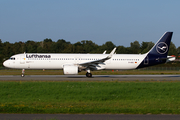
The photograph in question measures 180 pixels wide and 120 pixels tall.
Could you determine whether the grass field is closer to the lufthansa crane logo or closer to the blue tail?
the blue tail

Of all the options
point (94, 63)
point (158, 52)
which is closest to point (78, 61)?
point (94, 63)

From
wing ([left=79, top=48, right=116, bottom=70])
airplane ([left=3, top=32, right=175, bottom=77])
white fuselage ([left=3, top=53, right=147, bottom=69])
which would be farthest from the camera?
white fuselage ([left=3, top=53, right=147, bottom=69])

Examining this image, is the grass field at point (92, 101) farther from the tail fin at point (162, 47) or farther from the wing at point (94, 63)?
the tail fin at point (162, 47)

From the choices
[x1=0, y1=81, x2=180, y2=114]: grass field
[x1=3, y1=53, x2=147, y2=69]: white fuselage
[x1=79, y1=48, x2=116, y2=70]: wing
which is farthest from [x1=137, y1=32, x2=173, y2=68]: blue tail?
[x1=0, y1=81, x2=180, y2=114]: grass field

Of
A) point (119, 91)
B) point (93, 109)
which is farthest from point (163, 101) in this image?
point (93, 109)

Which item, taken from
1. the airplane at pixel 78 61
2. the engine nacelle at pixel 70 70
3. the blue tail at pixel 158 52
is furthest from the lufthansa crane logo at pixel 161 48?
the engine nacelle at pixel 70 70

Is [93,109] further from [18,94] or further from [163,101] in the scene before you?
[18,94]

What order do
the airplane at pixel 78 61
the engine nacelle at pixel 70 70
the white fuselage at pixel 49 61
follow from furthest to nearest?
the white fuselage at pixel 49 61 → the airplane at pixel 78 61 → the engine nacelle at pixel 70 70

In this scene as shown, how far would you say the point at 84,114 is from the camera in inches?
377

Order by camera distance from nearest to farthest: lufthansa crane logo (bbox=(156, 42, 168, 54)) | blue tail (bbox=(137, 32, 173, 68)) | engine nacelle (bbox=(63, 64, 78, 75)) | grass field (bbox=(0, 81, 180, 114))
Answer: grass field (bbox=(0, 81, 180, 114)) < engine nacelle (bbox=(63, 64, 78, 75)) < blue tail (bbox=(137, 32, 173, 68)) < lufthansa crane logo (bbox=(156, 42, 168, 54))

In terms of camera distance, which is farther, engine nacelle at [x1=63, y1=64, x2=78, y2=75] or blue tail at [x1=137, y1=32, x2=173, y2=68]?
blue tail at [x1=137, y1=32, x2=173, y2=68]

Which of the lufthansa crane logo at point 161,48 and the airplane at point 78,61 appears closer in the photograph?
the airplane at point 78,61

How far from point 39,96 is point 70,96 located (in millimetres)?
1907

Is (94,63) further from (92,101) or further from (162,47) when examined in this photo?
(92,101)
